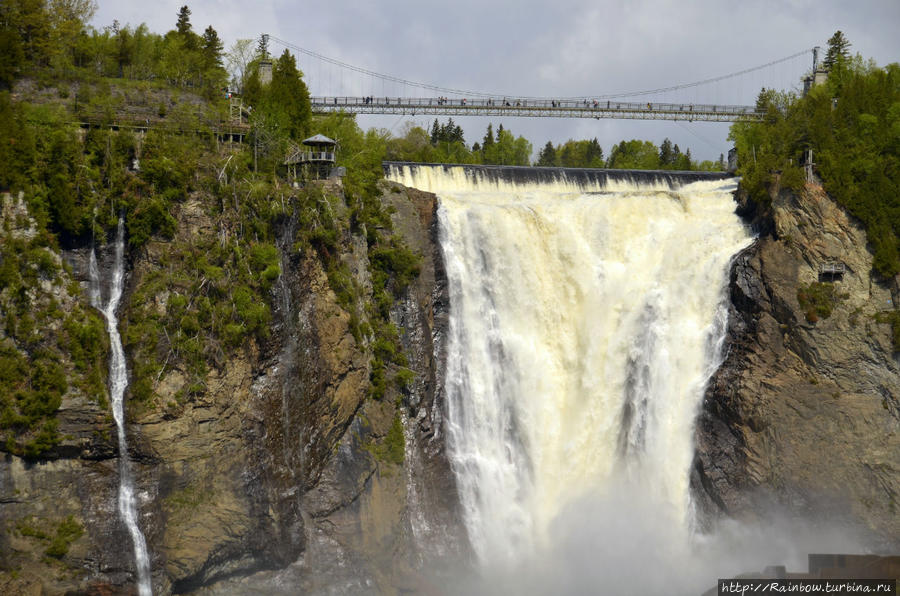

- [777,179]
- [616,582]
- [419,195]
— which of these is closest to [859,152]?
[777,179]

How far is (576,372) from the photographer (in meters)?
46.2

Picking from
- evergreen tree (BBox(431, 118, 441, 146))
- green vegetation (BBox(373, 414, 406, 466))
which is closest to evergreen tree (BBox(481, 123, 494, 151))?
evergreen tree (BBox(431, 118, 441, 146))

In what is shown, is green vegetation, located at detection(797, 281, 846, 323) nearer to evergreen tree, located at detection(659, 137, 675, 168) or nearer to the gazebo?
the gazebo

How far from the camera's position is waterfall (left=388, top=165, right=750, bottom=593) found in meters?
43.5

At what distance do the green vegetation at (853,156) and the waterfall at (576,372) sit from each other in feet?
15.2

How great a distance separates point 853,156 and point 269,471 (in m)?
37.6

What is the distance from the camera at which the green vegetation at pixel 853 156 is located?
4828 cm

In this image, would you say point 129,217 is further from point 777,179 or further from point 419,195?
point 777,179

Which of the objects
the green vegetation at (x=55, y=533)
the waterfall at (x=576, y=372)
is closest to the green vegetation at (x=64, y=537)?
the green vegetation at (x=55, y=533)

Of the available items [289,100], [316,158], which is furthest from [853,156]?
[289,100]

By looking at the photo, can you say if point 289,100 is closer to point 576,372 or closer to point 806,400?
point 576,372

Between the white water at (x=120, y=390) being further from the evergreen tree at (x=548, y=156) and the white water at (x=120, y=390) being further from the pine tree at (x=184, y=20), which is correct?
the evergreen tree at (x=548, y=156)

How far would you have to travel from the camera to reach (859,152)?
166 feet

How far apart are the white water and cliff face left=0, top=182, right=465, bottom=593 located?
0.34 m
